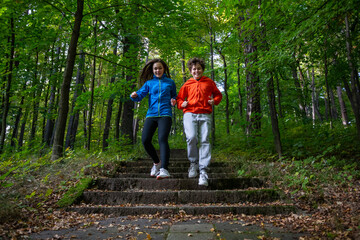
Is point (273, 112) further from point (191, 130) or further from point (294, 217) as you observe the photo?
point (294, 217)

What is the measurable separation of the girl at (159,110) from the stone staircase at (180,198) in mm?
371

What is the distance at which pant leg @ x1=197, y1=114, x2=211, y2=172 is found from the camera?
13.0 feet

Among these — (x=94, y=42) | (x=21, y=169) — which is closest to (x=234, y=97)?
(x=94, y=42)

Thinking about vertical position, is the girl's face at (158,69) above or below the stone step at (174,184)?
above

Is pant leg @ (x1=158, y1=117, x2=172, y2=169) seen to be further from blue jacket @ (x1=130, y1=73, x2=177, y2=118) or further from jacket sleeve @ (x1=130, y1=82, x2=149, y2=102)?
jacket sleeve @ (x1=130, y1=82, x2=149, y2=102)

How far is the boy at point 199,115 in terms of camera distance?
3977 mm

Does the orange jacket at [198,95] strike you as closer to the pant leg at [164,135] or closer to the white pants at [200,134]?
the white pants at [200,134]

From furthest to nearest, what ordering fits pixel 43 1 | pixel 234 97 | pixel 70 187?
1. pixel 234 97
2. pixel 43 1
3. pixel 70 187

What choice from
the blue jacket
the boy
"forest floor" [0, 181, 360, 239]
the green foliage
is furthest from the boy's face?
the green foliage

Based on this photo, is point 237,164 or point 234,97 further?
point 234,97

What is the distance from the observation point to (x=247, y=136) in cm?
737

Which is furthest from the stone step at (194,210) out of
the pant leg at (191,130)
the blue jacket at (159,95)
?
the blue jacket at (159,95)

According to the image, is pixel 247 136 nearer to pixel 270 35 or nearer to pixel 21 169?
pixel 270 35

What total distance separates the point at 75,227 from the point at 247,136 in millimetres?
5769
